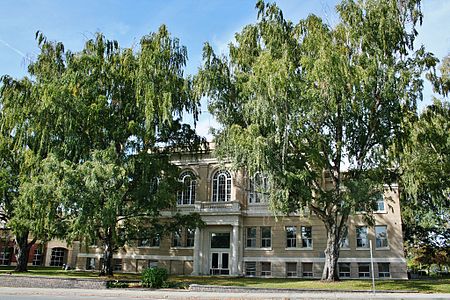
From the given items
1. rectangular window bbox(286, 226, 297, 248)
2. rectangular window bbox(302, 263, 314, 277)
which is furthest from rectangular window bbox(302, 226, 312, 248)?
rectangular window bbox(302, 263, 314, 277)

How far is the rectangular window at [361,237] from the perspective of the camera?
3522cm

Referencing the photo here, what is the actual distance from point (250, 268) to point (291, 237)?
4511 mm

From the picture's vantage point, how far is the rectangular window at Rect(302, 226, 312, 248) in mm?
35781

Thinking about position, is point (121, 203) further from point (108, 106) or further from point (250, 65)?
point (250, 65)

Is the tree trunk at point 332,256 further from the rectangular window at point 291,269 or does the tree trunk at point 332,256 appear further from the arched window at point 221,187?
the arched window at point 221,187

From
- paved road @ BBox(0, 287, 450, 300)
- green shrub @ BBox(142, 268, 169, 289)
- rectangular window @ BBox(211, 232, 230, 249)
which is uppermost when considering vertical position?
rectangular window @ BBox(211, 232, 230, 249)

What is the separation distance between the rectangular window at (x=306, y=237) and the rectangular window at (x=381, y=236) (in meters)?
5.54

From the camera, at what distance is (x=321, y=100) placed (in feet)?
72.8

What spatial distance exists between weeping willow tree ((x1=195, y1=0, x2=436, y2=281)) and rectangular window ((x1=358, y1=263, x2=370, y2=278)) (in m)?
11.5

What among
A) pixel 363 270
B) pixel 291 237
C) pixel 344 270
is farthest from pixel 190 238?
pixel 363 270

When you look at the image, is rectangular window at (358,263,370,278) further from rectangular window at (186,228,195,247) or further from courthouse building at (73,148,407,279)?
rectangular window at (186,228,195,247)

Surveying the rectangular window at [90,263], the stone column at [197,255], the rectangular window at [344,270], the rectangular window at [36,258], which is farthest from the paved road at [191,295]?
the rectangular window at [36,258]

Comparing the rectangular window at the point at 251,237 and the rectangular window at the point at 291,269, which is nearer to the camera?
the rectangular window at the point at 291,269

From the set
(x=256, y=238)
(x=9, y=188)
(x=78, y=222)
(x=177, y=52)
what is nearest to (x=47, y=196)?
(x=78, y=222)
